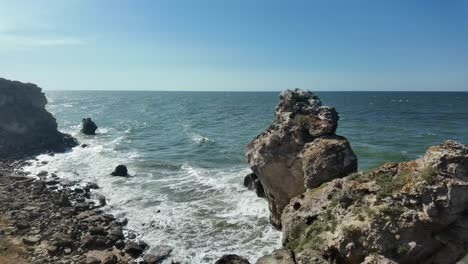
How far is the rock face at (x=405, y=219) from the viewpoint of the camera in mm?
12297

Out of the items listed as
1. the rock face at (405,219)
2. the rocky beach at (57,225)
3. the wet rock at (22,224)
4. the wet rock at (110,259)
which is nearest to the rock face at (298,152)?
the rock face at (405,219)

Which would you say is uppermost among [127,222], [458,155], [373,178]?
[458,155]

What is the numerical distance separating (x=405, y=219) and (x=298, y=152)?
10.0 metres

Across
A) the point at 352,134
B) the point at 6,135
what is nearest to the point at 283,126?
the point at 352,134

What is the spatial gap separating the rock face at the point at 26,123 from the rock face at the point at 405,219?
56149 millimetres

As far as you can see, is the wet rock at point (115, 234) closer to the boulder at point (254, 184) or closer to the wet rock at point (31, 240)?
the wet rock at point (31, 240)

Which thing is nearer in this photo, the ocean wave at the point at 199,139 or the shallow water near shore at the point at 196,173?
the shallow water near shore at the point at 196,173

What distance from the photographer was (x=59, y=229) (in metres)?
27.1

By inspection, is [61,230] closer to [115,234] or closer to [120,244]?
[115,234]

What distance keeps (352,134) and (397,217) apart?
5416cm

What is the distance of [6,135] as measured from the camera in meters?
63.0

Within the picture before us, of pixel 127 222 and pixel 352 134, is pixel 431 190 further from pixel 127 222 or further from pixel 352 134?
pixel 352 134

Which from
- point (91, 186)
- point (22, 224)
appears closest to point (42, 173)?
point (91, 186)

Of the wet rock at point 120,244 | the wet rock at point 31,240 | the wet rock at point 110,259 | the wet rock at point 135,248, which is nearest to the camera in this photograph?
the wet rock at point 110,259
